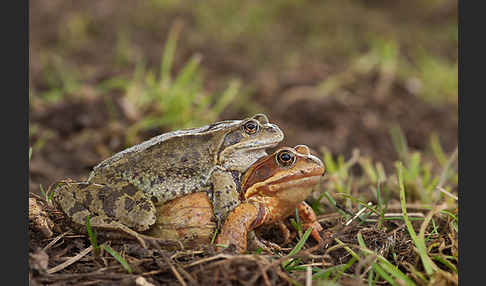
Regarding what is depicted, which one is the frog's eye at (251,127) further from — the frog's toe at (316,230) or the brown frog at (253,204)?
the frog's toe at (316,230)

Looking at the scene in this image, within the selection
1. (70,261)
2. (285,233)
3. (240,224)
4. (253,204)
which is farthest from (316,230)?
(70,261)

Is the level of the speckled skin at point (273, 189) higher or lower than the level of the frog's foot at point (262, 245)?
higher

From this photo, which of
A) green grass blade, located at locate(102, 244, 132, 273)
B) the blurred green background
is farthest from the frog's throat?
the blurred green background

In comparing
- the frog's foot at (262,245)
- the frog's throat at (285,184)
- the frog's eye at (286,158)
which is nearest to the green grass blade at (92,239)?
the frog's foot at (262,245)

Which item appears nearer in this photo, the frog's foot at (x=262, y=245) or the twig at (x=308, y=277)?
the twig at (x=308, y=277)

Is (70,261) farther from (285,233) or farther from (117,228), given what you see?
(285,233)

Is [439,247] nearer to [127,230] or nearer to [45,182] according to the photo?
[127,230]

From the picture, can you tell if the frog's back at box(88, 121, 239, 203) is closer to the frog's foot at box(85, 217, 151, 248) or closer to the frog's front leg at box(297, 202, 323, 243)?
the frog's foot at box(85, 217, 151, 248)
